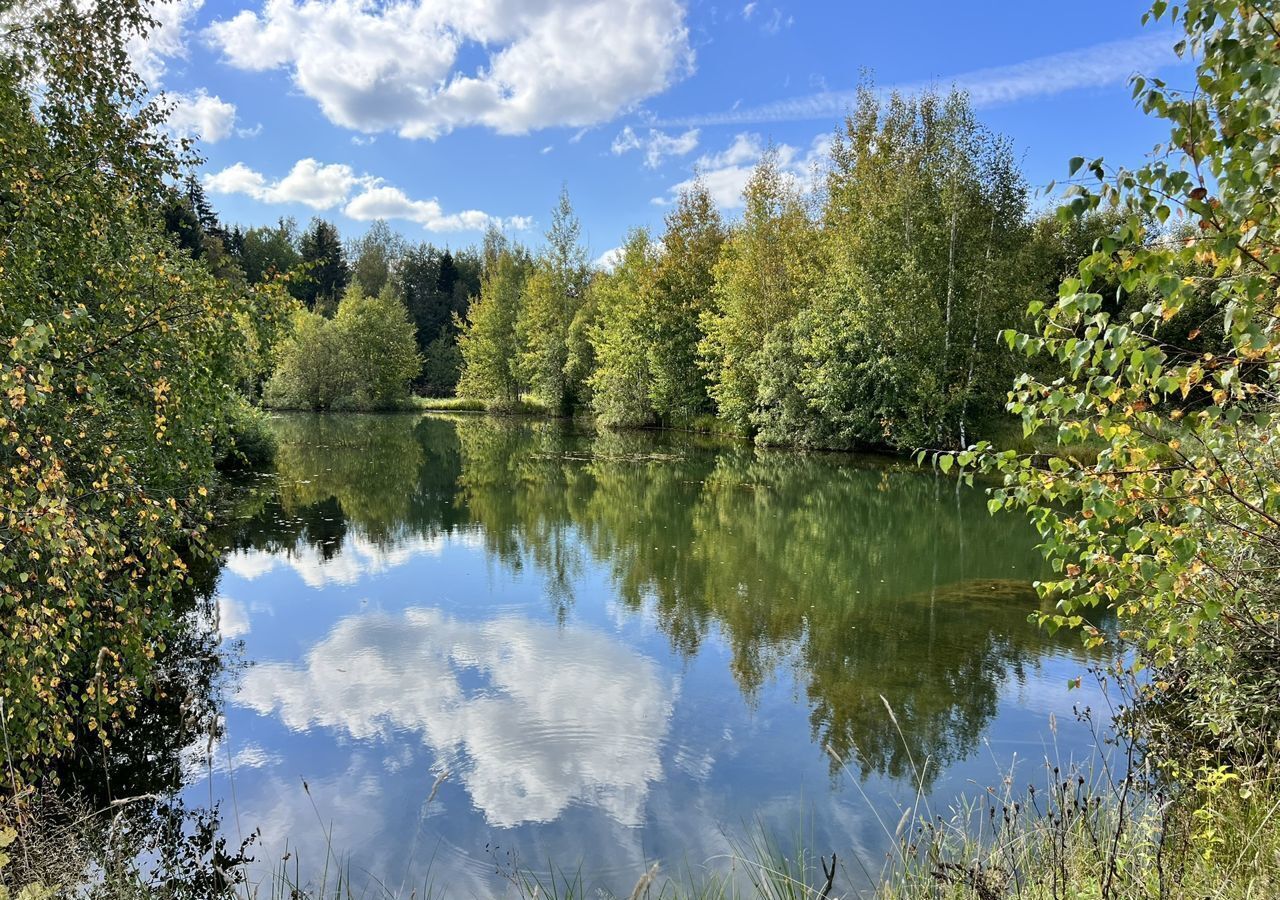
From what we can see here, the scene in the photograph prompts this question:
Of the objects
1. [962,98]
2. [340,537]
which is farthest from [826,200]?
[340,537]

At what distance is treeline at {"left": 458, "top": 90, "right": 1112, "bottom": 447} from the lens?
78.6 feet

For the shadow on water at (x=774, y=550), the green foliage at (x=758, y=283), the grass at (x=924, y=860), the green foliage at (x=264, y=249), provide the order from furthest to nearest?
the green foliage at (x=264, y=249), the green foliage at (x=758, y=283), the shadow on water at (x=774, y=550), the grass at (x=924, y=860)

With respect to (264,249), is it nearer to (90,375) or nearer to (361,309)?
(361,309)

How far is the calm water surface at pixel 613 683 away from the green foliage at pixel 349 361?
36780 mm

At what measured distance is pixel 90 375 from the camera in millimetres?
4258

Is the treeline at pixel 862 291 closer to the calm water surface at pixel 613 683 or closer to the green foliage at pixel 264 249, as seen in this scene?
the calm water surface at pixel 613 683

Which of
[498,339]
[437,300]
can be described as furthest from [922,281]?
[437,300]

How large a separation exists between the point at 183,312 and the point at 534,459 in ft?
73.3

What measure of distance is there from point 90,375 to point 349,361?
5063cm

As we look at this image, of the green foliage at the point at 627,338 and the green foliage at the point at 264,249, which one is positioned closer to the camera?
the green foliage at the point at 627,338

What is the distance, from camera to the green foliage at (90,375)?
12.8ft

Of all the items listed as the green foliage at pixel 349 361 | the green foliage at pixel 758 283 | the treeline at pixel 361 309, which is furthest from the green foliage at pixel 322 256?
the green foliage at pixel 758 283

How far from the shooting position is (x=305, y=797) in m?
5.89

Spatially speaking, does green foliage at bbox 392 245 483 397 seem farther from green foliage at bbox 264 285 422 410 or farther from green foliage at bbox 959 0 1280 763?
green foliage at bbox 959 0 1280 763
